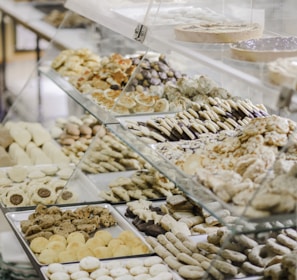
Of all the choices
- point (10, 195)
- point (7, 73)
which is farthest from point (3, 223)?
point (7, 73)

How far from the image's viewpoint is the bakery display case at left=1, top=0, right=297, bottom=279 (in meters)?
2.14

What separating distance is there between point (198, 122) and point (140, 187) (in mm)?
558

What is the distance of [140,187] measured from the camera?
10.7ft

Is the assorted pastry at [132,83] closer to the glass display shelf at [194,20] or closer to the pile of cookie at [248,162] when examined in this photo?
the glass display shelf at [194,20]

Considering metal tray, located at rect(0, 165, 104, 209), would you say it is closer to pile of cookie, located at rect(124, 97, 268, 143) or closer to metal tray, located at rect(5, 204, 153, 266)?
metal tray, located at rect(5, 204, 153, 266)

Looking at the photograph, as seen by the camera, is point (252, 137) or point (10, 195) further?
point (10, 195)

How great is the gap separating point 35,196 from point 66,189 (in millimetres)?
138

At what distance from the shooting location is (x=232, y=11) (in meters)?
2.90

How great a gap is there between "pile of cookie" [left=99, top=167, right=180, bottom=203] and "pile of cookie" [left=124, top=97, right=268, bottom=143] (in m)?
0.40

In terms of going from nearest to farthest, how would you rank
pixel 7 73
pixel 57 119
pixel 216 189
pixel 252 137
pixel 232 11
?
pixel 216 189
pixel 252 137
pixel 232 11
pixel 57 119
pixel 7 73

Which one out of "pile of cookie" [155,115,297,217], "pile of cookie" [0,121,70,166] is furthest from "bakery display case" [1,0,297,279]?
"pile of cookie" [0,121,70,166]

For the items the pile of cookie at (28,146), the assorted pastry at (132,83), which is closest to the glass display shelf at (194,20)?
the assorted pastry at (132,83)

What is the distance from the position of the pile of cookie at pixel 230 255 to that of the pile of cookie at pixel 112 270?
0.16 feet

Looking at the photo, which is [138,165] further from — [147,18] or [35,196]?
[147,18]
